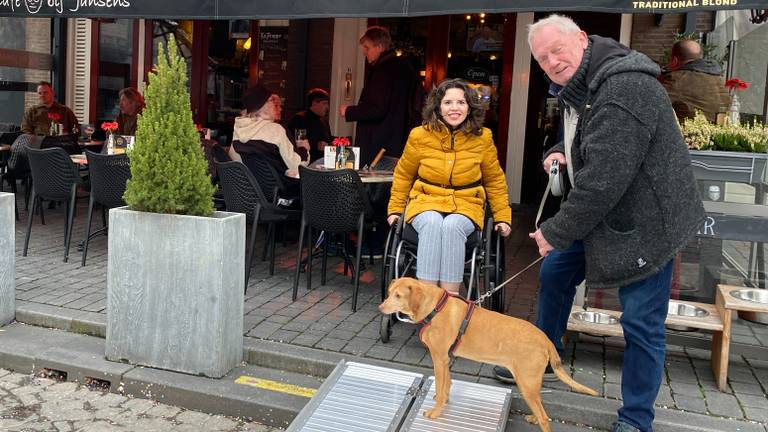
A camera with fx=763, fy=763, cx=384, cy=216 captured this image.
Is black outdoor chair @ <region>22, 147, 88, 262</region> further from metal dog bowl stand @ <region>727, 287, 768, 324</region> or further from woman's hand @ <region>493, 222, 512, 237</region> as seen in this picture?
metal dog bowl stand @ <region>727, 287, 768, 324</region>

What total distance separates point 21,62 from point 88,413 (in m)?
→ 8.63

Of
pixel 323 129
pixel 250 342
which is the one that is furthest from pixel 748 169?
pixel 323 129

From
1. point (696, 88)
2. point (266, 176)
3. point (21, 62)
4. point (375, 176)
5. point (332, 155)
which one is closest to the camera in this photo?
point (696, 88)

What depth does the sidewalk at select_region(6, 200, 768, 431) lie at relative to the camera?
3.85 metres

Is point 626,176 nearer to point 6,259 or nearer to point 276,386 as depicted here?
point 276,386

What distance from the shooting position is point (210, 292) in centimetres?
408

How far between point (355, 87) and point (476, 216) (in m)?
6.56

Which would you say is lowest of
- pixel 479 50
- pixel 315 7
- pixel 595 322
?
pixel 595 322

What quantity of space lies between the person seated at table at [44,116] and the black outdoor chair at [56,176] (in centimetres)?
304

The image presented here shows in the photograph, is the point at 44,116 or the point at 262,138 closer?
the point at 262,138

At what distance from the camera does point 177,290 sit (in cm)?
413

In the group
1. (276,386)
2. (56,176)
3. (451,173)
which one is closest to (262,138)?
(56,176)

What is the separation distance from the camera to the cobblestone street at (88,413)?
12.4ft

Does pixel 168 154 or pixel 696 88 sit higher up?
pixel 696 88
